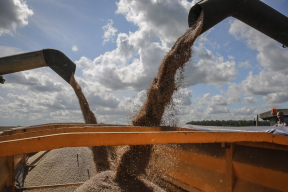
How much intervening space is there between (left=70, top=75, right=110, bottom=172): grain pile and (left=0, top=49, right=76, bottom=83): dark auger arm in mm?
246

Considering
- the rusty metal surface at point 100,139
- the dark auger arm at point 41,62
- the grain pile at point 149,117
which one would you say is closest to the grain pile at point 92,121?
the dark auger arm at point 41,62

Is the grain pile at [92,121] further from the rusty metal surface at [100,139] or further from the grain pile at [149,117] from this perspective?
the rusty metal surface at [100,139]

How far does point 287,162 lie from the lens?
6.12 ft

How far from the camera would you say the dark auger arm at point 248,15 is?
309 centimetres

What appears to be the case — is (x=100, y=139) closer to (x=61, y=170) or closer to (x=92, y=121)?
(x=92, y=121)

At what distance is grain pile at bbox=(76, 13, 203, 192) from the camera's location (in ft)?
8.38

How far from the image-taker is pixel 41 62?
415 cm

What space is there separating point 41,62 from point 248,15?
4.04 m

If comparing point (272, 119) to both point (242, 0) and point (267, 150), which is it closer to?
point (242, 0)

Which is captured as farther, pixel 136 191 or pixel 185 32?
pixel 185 32

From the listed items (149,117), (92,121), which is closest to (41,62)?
(92,121)

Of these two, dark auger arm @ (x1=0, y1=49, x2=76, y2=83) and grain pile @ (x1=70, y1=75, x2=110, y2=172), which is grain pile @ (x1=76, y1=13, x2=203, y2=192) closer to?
grain pile @ (x1=70, y1=75, x2=110, y2=172)

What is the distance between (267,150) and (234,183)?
50 centimetres

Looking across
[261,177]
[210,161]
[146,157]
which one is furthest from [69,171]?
[261,177]
